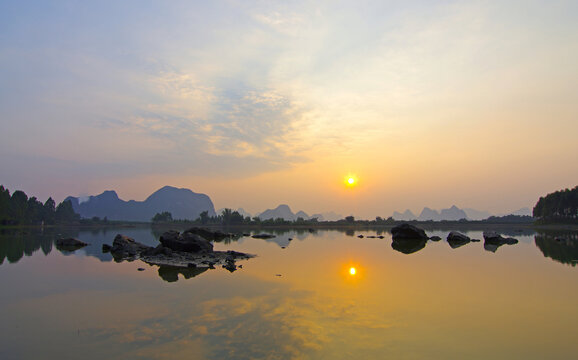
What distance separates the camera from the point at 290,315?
12.9m

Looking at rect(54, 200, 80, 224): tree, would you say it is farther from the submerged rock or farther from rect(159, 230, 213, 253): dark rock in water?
rect(159, 230, 213, 253): dark rock in water

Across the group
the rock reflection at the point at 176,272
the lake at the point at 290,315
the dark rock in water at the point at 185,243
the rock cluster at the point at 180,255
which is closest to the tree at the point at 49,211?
the rock cluster at the point at 180,255

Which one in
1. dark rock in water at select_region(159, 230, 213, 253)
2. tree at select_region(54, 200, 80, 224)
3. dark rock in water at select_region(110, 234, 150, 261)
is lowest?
dark rock in water at select_region(110, 234, 150, 261)

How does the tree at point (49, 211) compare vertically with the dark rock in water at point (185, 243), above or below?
above

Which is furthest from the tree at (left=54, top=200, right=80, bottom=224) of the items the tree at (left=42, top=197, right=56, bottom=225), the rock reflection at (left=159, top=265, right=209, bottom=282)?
the rock reflection at (left=159, top=265, right=209, bottom=282)

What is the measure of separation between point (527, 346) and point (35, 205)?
552ft

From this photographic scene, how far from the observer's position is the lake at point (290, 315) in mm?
9648

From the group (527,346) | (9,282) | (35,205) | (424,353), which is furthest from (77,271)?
(35,205)

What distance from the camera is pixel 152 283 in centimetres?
1966

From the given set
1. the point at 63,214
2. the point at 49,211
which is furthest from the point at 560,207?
the point at 63,214

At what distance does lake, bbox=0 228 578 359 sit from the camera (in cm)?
965

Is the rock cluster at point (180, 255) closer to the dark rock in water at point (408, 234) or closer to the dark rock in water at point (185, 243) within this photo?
the dark rock in water at point (185, 243)

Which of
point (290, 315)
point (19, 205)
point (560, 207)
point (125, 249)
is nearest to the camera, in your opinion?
point (290, 315)

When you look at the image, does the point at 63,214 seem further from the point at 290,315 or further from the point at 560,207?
the point at 560,207
